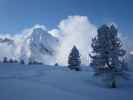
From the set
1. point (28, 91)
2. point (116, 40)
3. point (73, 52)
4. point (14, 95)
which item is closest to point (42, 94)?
point (28, 91)

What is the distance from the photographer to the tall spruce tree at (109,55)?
31016 mm

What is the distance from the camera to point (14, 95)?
18562 mm

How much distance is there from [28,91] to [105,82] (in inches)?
635

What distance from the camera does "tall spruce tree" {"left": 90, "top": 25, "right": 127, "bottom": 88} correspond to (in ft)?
102

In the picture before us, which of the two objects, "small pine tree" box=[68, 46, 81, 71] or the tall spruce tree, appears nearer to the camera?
the tall spruce tree

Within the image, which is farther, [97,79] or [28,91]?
[97,79]

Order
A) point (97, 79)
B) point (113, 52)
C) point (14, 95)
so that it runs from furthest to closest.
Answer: point (97, 79) → point (113, 52) → point (14, 95)

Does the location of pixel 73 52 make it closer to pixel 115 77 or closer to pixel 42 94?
pixel 115 77

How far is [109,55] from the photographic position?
3098 centimetres

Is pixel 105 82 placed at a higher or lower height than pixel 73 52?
lower

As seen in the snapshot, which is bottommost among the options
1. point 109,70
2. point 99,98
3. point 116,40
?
point 99,98

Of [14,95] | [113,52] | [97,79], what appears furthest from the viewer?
[97,79]

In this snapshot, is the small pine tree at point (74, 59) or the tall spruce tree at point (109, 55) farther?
the small pine tree at point (74, 59)

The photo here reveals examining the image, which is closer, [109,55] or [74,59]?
[109,55]
